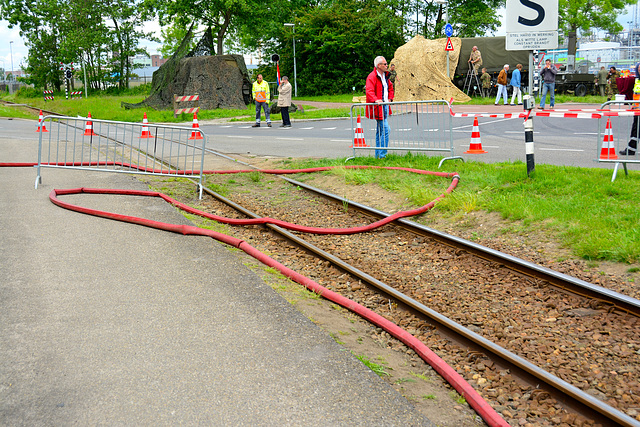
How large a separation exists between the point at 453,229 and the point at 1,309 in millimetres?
5222

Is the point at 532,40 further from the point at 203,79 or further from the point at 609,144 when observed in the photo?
the point at 203,79

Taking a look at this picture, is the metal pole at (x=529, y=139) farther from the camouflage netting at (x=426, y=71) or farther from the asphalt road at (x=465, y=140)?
the camouflage netting at (x=426, y=71)

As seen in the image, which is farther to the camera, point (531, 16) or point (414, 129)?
point (414, 129)

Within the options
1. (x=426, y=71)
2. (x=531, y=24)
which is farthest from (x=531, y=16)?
(x=426, y=71)

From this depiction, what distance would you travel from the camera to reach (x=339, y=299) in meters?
5.68

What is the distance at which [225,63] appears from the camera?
112ft

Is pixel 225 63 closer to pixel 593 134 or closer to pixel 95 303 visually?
pixel 593 134

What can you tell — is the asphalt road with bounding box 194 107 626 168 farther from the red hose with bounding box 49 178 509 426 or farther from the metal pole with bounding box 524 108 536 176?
the red hose with bounding box 49 178 509 426

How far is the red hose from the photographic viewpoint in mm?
3867

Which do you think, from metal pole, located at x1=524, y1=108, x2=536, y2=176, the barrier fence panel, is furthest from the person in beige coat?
metal pole, located at x1=524, y1=108, x2=536, y2=176

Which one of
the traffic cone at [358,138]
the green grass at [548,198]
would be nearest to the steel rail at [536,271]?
the green grass at [548,198]

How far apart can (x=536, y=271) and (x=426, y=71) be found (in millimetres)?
29500

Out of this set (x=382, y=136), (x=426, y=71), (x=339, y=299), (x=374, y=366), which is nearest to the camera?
(x=374, y=366)

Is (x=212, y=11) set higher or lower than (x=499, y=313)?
higher
